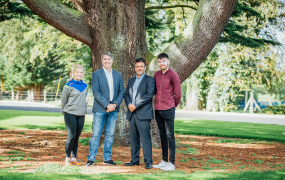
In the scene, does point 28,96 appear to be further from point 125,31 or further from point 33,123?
point 125,31

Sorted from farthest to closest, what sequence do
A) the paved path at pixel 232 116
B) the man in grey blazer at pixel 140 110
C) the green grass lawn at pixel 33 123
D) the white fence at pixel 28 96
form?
the white fence at pixel 28 96 → the paved path at pixel 232 116 → the green grass lawn at pixel 33 123 → the man in grey blazer at pixel 140 110

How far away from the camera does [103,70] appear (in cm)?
505

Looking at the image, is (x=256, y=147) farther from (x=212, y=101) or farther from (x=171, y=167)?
(x=212, y=101)

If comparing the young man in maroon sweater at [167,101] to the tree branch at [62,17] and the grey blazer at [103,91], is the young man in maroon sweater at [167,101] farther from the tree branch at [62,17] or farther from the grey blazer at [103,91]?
the tree branch at [62,17]

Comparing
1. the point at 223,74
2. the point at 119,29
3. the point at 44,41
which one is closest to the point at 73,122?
the point at 119,29

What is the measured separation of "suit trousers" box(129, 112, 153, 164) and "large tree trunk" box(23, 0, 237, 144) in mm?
1473

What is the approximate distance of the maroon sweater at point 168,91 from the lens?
15.8ft

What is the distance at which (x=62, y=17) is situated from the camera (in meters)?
5.99

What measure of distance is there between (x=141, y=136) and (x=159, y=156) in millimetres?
1143

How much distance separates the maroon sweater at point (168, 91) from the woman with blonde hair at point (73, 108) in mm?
1321

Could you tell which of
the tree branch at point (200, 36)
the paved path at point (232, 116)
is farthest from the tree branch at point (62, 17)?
the paved path at point (232, 116)

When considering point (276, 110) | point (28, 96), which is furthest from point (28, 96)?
point (276, 110)

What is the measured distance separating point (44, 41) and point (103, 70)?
41.8ft

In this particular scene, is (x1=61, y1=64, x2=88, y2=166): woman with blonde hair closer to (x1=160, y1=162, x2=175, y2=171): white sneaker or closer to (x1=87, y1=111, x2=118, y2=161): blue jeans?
(x1=87, y1=111, x2=118, y2=161): blue jeans
